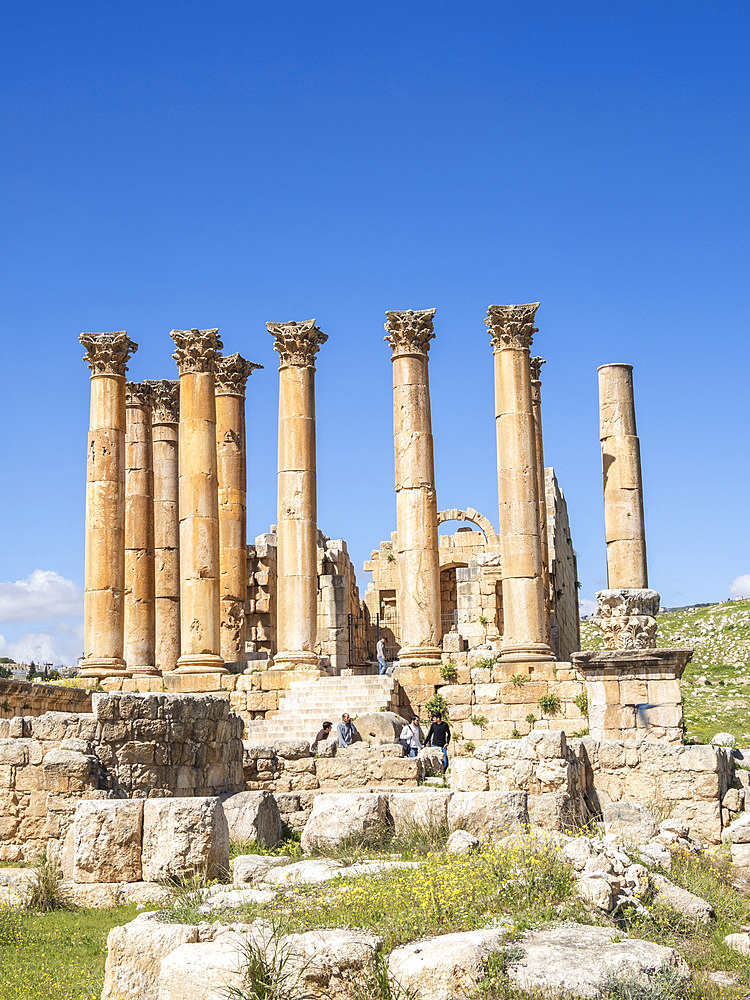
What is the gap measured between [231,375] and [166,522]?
4.71m

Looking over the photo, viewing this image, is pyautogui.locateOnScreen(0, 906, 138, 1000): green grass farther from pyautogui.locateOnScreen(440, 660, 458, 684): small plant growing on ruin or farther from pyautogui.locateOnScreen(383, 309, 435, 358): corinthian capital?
pyautogui.locateOnScreen(383, 309, 435, 358): corinthian capital

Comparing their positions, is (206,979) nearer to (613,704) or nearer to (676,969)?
(676,969)

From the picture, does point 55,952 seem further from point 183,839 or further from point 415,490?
point 415,490

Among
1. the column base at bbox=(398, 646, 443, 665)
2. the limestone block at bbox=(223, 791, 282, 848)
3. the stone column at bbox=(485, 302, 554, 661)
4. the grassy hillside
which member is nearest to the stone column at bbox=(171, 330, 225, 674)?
the column base at bbox=(398, 646, 443, 665)

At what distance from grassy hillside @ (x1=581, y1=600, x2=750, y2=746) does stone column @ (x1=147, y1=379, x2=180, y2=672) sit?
14755 mm

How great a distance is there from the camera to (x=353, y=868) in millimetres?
11945

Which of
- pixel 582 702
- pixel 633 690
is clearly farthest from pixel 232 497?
pixel 633 690

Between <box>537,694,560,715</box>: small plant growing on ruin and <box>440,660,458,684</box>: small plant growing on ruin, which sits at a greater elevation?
<box>440,660,458,684</box>: small plant growing on ruin

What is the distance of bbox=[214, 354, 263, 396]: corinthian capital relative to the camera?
120ft

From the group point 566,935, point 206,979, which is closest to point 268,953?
point 206,979

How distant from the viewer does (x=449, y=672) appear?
3059 centimetres

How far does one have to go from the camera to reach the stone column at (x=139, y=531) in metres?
35.7

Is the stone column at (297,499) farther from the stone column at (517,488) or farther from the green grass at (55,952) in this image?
the green grass at (55,952)

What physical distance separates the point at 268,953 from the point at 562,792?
7.14 meters
